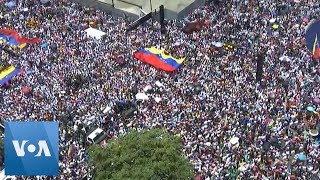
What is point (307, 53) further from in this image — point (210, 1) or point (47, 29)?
point (47, 29)

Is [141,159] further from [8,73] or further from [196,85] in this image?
[8,73]

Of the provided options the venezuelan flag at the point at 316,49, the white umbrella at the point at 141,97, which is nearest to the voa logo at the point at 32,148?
the white umbrella at the point at 141,97

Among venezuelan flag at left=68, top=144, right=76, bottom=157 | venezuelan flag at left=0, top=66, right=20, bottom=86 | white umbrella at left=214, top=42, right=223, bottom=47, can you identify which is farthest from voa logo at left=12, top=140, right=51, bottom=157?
white umbrella at left=214, top=42, right=223, bottom=47

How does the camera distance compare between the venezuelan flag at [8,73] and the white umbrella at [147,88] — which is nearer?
the white umbrella at [147,88]

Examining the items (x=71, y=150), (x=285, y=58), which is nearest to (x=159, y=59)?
(x=285, y=58)

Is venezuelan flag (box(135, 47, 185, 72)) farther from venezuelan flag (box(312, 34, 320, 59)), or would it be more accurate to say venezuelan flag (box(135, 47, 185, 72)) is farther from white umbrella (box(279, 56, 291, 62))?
venezuelan flag (box(312, 34, 320, 59))

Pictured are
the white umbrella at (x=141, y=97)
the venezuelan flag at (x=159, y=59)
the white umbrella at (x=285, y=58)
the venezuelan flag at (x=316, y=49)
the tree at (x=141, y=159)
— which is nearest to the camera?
the tree at (x=141, y=159)

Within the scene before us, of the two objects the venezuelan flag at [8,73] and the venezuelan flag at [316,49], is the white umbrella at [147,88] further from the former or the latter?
the venezuelan flag at [316,49]
